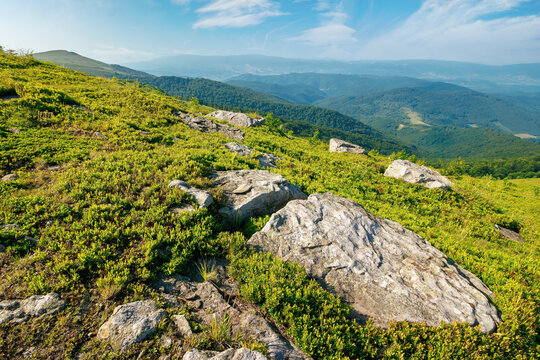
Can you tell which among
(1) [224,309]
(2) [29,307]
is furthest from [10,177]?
(1) [224,309]

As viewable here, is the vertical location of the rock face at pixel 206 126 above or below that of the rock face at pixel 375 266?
above

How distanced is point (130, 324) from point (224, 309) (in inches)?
76.2

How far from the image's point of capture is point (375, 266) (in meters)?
7.05

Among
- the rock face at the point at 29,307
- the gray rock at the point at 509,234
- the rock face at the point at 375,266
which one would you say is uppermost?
the rock face at the point at 29,307

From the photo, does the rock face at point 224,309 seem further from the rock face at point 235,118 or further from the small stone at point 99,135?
the rock face at point 235,118

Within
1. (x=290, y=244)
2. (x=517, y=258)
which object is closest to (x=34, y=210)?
(x=290, y=244)

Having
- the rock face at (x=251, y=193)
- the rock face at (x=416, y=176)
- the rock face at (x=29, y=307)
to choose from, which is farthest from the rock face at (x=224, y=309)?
the rock face at (x=416, y=176)

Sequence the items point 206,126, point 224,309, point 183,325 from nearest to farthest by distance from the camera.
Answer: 1. point 183,325
2. point 224,309
3. point 206,126

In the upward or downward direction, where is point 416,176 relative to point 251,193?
downward

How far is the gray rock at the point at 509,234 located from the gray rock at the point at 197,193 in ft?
54.2

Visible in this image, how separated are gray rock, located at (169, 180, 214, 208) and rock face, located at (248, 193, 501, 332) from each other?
7.19ft

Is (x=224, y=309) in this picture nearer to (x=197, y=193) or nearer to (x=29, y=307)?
(x=29, y=307)

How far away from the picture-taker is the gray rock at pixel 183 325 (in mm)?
4656

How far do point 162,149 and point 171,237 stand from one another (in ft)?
23.7
